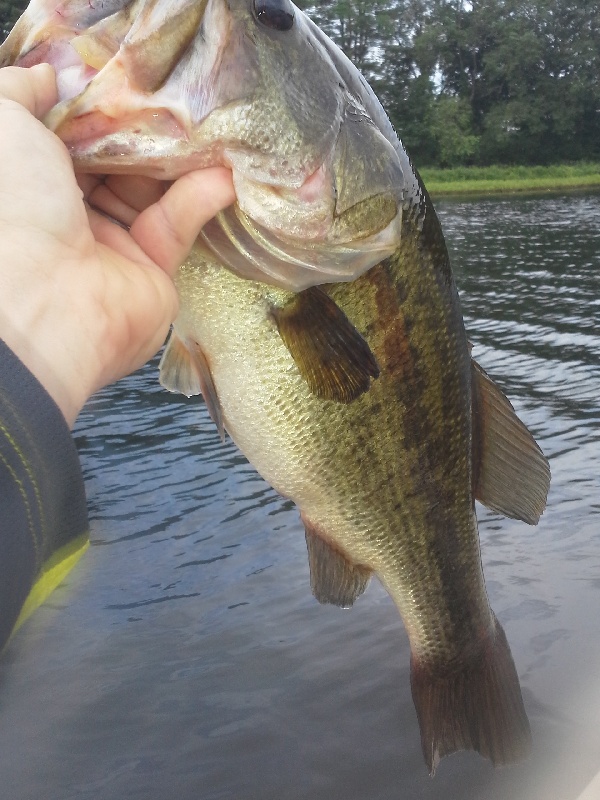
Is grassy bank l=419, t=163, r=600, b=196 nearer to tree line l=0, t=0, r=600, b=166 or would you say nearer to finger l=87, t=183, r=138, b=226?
tree line l=0, t=0, r=600, b=166

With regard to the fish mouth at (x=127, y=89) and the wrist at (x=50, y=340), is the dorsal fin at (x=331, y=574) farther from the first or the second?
the fish mouth at (x=127, y=89)

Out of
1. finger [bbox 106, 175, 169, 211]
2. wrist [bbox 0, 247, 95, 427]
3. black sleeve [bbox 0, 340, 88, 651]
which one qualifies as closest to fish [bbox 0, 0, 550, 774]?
finger [bbox 106, 175, 169, 211]

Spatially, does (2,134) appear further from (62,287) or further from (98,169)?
(62,287)

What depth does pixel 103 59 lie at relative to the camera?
156 centimetres

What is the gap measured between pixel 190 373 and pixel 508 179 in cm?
4393

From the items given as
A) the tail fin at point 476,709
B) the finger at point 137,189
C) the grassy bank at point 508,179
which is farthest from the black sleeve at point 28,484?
the grassy bank at point 508,179

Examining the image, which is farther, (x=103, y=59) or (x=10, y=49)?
(x=10, y=49)

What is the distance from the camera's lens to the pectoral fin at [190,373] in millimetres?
2077

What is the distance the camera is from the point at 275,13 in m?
1.71

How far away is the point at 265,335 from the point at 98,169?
58 cm

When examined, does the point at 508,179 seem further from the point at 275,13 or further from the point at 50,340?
the point at 50,340

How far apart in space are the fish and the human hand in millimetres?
66

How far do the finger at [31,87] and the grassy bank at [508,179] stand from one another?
1481 inches

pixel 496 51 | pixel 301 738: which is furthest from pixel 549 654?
pixel 496 51
